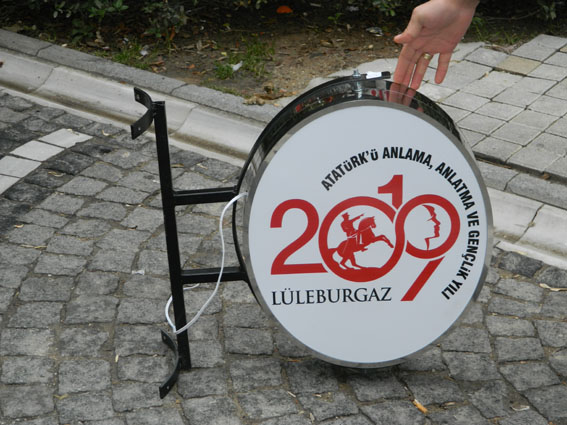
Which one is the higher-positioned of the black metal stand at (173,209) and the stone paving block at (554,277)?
the black metal stand at (173,209)

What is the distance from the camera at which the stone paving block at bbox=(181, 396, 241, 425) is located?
3311 mm

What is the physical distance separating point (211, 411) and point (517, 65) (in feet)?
13.0

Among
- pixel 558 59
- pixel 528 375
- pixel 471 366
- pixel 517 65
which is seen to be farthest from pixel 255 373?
pixel 558 59

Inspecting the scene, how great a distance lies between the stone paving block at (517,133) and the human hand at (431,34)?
1.79 meters

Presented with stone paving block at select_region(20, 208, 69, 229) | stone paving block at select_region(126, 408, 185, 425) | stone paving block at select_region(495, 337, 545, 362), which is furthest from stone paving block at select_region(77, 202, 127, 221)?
stone paving block at select_region(495, 337, 545, 362)

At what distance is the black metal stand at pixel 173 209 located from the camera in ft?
10.3

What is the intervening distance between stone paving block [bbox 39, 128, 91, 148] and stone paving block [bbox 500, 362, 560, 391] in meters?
3.17

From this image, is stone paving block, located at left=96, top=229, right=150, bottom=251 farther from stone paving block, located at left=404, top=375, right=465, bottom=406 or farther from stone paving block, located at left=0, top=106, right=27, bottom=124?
stone paving block, located at left=404, top=375, right=465, bottom=406

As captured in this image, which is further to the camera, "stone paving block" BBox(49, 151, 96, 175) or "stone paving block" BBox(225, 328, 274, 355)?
"stone paving block" BBox(49, 151, 96, 175)

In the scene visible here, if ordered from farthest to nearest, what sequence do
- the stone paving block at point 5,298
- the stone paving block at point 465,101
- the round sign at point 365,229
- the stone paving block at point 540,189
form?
1. the stone paving block at point 465,101
2. the stone paving block at point 540,189
3. the stone paving block at point 5,298
4. the round sign at point 365,229

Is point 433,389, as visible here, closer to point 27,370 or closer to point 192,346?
point 192,346

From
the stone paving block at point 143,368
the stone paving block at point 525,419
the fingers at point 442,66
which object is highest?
the fingers at point 442,66

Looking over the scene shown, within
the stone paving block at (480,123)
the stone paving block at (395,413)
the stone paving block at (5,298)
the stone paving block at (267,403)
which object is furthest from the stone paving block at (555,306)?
the stone paving block at (5,298)

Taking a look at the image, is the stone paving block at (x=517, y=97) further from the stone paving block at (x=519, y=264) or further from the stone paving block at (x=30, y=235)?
the stone paving block at (x=30, y=235)
